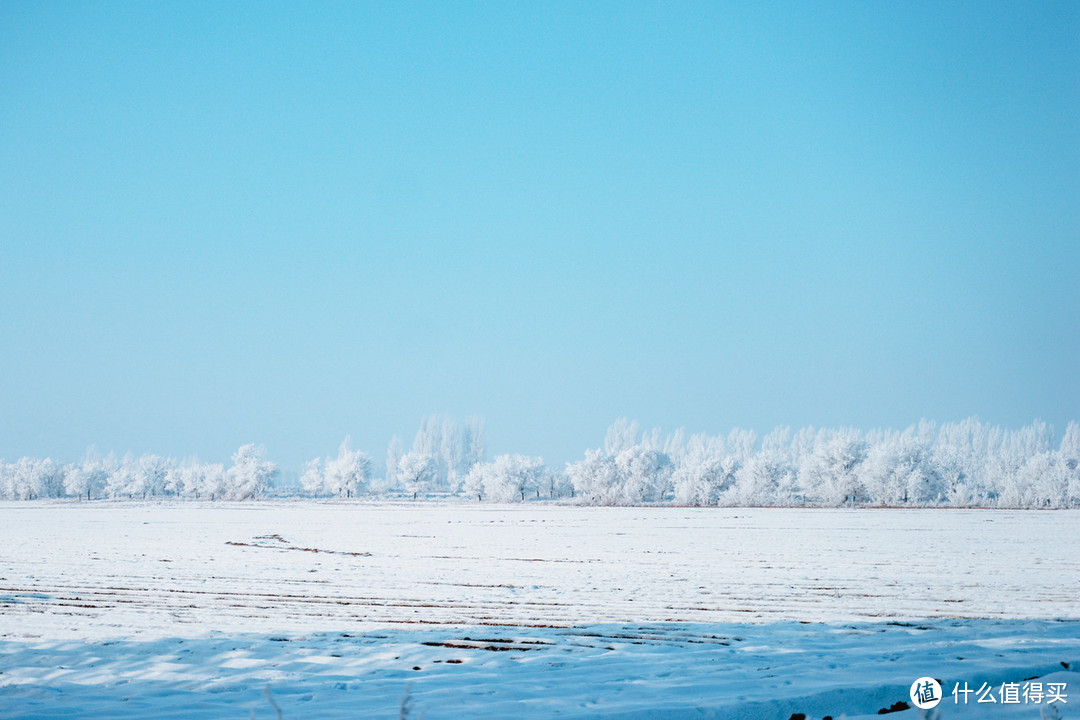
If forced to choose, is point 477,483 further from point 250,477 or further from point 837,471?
point 837,471

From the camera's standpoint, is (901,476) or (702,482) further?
(702,482)

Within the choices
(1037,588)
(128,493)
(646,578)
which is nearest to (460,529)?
(646,578)

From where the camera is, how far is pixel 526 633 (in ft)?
43.1

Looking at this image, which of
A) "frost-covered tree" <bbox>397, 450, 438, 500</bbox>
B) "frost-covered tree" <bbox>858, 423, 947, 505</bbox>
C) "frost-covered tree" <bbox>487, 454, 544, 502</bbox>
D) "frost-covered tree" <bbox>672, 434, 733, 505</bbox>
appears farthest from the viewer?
"frost-covered tree" <bbox>397, 450, 438, 500</bbox>

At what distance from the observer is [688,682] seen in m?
9.46

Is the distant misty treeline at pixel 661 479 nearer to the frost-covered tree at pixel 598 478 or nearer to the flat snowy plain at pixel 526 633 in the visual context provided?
the frost-covered tree at pixel 598 478

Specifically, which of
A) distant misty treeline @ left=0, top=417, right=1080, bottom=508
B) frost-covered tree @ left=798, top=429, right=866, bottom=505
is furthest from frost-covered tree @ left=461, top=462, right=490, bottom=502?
frost-covered tree @ left=798, top=429, right=866, bottom=505

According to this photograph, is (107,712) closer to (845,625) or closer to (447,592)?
(447,592)

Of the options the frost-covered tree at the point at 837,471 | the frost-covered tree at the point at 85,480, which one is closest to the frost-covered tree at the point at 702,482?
the frost-covered tree at the point at 837,471

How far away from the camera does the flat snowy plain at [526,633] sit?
868 centimetres

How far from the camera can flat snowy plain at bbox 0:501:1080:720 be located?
8680 mm

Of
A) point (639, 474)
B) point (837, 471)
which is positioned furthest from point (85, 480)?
point (837, 471)

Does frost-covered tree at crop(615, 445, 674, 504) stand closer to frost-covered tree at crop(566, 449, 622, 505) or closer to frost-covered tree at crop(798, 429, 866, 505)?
frost-covered tree at crop(566, 449, 622, 505)

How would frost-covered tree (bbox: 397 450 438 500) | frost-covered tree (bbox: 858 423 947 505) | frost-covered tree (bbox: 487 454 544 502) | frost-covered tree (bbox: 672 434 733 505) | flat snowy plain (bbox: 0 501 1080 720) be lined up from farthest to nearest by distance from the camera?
1. frost-covered tree (bbox: 397 450 438 500)
2. frost-covered tree (bbox: 487 454 544 502)
3. frost-covered tree (bbox: 672 434 733 505)
4. frost-covered tree (bbox: 858 423 947 505)
5. flat snowy plain (bbox: 0 501 1080 720)
